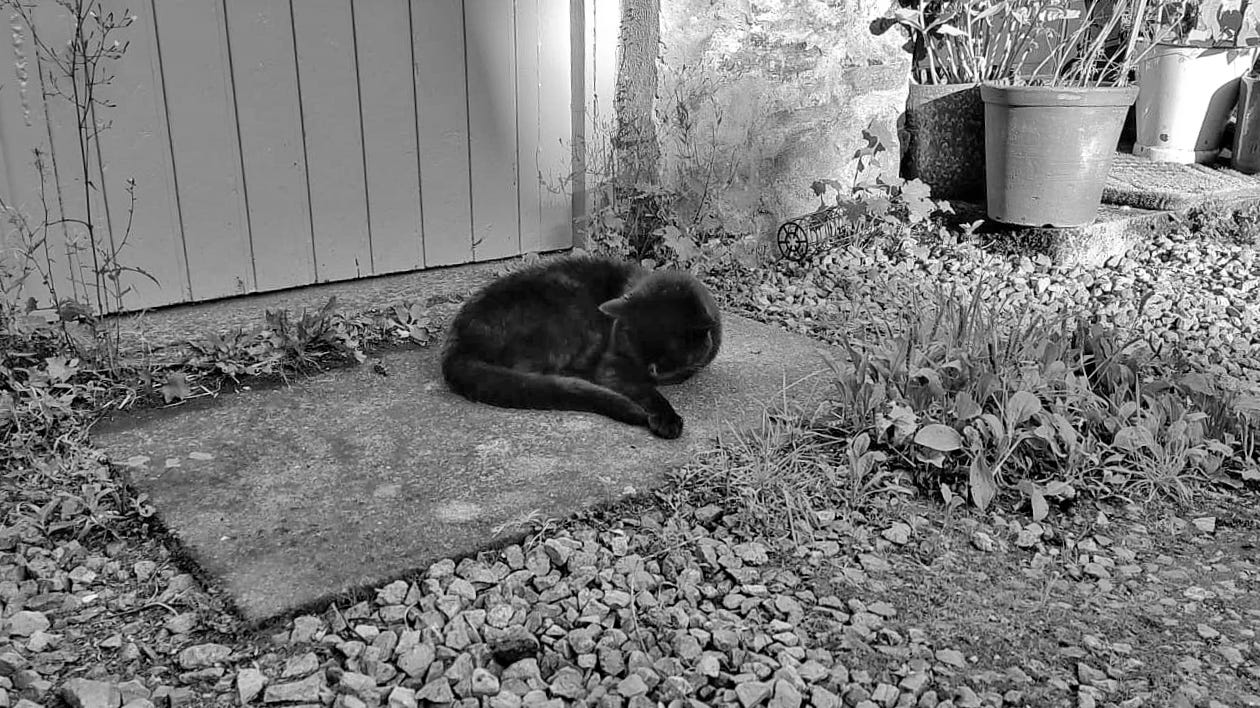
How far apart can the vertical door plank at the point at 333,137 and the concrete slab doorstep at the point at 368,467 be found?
0.78 metres

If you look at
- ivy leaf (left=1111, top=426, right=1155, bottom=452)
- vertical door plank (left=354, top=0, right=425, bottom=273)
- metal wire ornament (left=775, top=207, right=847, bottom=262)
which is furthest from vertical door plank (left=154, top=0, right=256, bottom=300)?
ivy leaf (left=1111, top=426, right=1155, bottom=452)

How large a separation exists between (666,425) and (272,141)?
1742 mm

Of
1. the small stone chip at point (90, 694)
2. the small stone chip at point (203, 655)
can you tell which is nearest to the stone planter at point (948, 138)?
the small stone chip at point (203, 655)

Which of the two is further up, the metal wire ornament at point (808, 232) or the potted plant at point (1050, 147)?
the potted plant at point (1050, 147)

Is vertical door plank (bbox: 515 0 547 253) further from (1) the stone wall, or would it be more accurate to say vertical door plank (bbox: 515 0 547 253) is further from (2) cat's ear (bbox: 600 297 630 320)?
(2) cat's ear (bbox: 600 297 630 320)

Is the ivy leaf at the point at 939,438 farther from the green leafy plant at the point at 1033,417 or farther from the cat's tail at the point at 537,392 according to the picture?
the cat's tail at the point at 537,392

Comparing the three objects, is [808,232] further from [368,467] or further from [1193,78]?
[1193,78]

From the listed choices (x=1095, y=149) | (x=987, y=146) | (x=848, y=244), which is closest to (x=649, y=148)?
(x=848, y=244)

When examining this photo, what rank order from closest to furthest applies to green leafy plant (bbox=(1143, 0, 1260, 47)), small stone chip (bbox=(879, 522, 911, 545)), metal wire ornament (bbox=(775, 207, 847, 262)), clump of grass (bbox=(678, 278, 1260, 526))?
1. small stone chip (bbox=(879, 522, 911, 545))
2. clump of grass (bbox=(678, 278, 1260, 526))
3. metal wire ornament (bbox=(775, 207, 847, 262))
4. green leafy plant (bbox=(1143, 0, 1260, 47))

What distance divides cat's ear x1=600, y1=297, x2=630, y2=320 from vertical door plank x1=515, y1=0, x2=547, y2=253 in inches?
58.0

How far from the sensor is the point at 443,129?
3.64 meters

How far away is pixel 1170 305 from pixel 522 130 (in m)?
2.50

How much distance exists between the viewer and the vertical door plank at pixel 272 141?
3.17 m

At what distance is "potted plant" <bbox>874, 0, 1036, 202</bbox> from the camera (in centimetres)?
457
